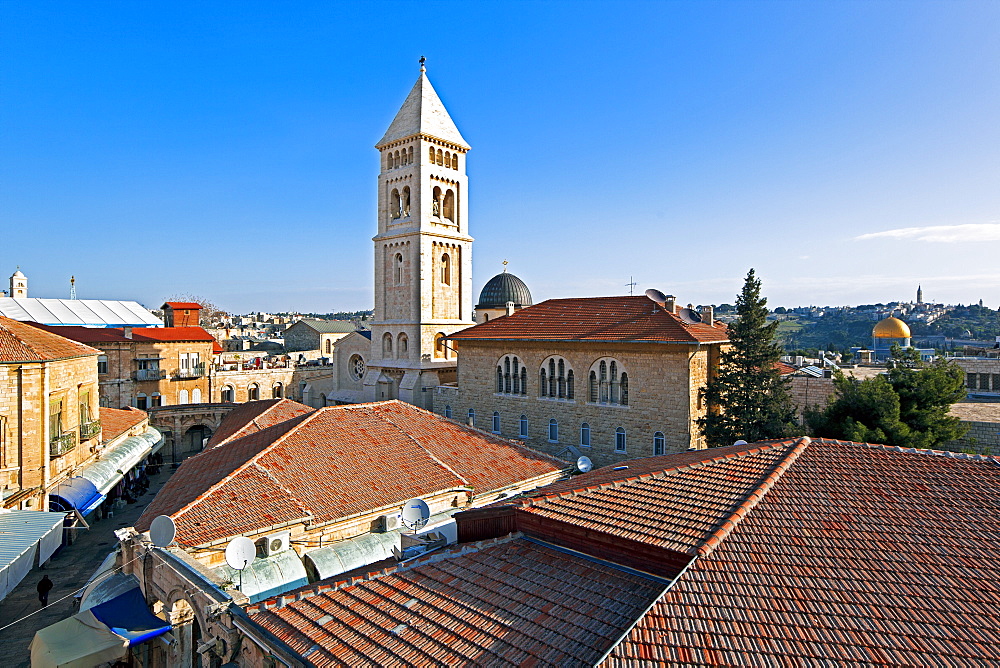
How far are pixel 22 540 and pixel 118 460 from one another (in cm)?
1188

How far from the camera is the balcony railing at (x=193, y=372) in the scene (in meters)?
39.2

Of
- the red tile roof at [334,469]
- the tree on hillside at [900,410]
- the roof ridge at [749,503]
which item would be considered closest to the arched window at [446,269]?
the red tile roof at [334,469]

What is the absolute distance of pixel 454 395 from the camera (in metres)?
32.8

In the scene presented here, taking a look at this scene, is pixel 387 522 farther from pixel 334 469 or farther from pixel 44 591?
pixel 44 591

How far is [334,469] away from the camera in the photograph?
16.1 metres

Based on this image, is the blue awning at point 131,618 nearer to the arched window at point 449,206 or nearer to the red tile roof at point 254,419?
the red tile roof at point 254,419

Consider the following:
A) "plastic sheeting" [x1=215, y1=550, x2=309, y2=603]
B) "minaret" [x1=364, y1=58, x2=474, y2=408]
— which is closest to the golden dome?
"minaret" [x1=364, y1=58, x2=474, y2=408]

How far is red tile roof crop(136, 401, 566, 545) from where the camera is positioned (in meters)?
13.6

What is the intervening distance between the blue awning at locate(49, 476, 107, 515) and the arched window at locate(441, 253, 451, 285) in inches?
888

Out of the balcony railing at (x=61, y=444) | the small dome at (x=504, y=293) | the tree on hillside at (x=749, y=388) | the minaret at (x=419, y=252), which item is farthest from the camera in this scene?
the small dome at (x=504, y=293)

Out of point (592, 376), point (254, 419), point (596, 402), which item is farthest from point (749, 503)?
point (254, 419)

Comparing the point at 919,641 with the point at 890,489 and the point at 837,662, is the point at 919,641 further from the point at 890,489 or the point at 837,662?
the point at 890,489

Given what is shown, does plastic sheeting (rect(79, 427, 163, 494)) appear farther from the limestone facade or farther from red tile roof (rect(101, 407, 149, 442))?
the limestone facade

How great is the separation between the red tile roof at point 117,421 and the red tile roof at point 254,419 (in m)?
4.89
